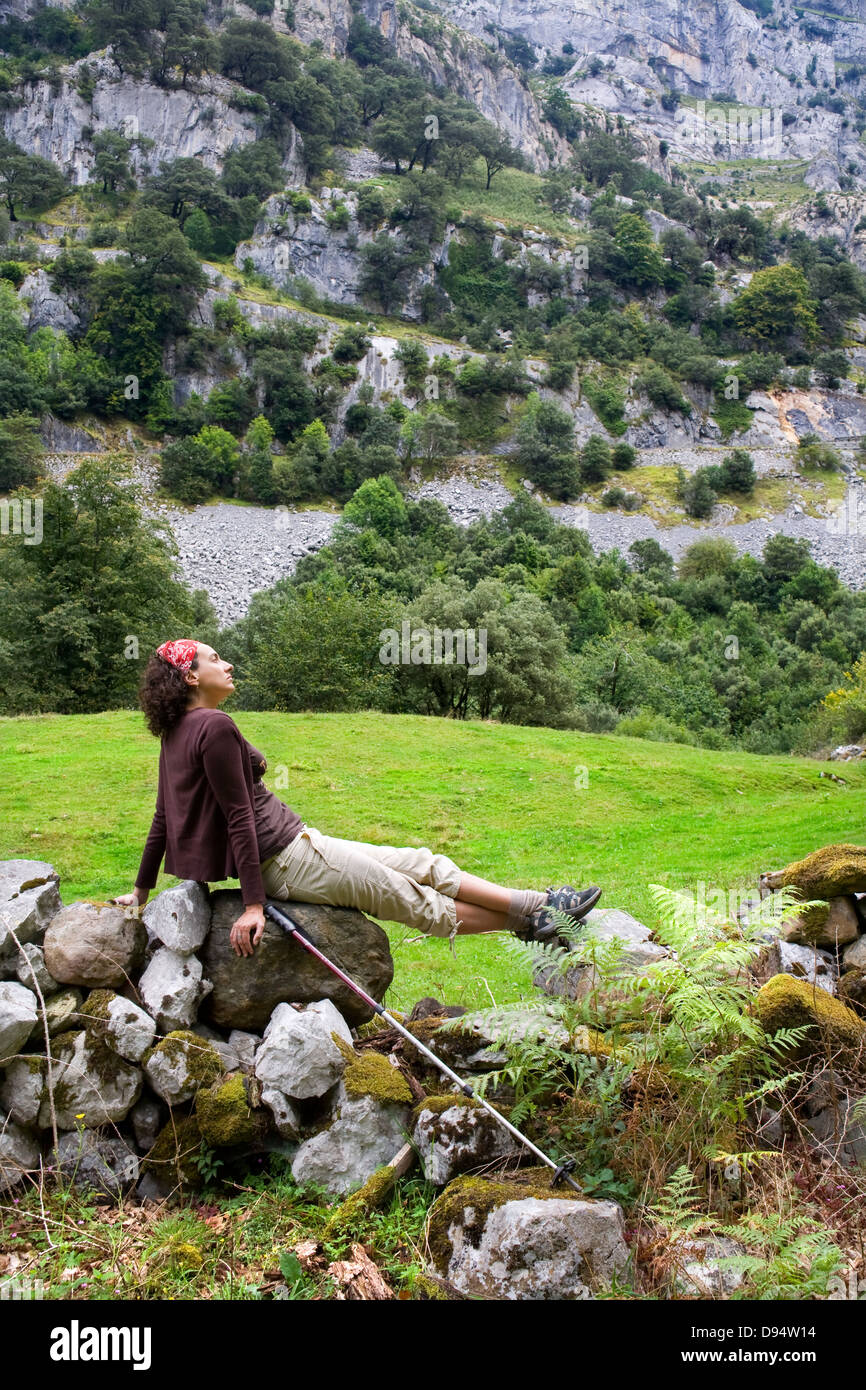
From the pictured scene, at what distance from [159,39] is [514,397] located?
267 feet

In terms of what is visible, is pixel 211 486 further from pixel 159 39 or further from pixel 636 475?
pixel 159 39

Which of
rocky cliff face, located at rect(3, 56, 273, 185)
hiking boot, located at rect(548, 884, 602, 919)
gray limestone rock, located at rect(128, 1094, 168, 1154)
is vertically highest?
rocky cliff face, located at rect(3, 56, 273, 185)

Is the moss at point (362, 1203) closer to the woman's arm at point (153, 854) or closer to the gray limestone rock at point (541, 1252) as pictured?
the gray limestone rock at point (541, 1252)

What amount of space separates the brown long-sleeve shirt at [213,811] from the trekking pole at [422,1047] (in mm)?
251

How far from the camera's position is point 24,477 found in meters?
71.0

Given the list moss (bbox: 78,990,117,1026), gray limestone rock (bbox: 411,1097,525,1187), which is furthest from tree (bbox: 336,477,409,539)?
gray limestone rock (bbox: 411,1097,525,1187)

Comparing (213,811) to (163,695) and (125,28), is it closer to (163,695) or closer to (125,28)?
(163,695)

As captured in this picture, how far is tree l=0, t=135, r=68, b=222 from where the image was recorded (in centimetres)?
10288

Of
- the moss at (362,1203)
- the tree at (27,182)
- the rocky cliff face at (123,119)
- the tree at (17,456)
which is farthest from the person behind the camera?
the rocky cliff face at (123,119)

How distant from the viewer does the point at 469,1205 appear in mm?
3434

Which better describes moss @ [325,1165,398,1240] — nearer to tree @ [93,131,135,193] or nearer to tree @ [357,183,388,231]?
tree @ [93,131,135,193]

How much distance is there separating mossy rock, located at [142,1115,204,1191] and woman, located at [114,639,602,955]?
0.87m

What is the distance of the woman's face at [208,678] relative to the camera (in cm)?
477

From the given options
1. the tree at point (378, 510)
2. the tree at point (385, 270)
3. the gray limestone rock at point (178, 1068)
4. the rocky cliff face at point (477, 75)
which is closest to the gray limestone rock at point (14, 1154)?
the gray limestone rock at point (178, 1068)
